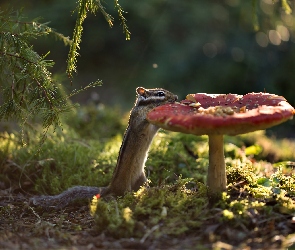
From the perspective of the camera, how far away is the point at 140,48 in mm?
11344

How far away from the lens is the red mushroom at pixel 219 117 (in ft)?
9.41

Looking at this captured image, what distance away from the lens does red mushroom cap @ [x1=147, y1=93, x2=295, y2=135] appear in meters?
2.86

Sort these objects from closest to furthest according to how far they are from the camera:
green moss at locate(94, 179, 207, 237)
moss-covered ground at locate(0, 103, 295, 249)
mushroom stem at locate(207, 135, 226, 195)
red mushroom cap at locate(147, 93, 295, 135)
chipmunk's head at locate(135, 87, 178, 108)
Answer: red mushroom cap at locate(147, 93, 295, 135) → moss-covered ground at locate(0, 103, 295, 249) → green moss at locate(94, 179, 207, 237) → mushroom stem at locate(207, 135, 226, 195) → chipmunk's head at locate(135, 87, 178, 108)

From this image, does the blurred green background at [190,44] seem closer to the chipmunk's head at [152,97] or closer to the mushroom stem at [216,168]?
the chipmunk's head at [152,97]

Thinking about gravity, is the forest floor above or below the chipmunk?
below

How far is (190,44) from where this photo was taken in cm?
1089

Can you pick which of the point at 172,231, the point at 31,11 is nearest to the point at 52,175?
the point at 172,231

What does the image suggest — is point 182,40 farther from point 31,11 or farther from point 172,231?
point 172,231

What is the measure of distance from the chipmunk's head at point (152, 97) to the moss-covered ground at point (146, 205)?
694mm

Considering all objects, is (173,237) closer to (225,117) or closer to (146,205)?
(146,205)

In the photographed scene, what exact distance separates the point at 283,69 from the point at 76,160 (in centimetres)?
631

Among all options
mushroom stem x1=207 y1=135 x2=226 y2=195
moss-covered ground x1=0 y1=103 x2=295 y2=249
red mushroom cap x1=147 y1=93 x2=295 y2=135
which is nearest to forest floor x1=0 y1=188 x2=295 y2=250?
moss-covered ground x1=0 y1=103 x2=295 y2=249

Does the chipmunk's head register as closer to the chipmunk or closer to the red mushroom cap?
the chipmunk

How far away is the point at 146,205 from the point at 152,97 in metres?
1.29
